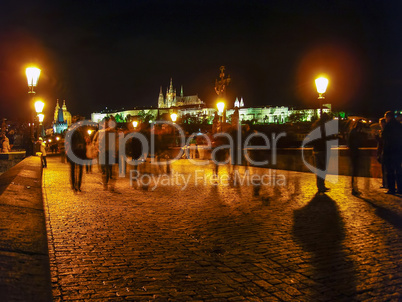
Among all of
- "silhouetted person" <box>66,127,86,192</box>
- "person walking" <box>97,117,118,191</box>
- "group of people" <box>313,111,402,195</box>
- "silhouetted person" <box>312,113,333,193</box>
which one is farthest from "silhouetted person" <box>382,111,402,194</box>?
"silhouetted person" <box>66,127,86,192</box>

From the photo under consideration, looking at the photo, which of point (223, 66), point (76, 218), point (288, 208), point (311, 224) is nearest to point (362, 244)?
point (311, 224)

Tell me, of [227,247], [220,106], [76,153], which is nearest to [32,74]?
[76,153]

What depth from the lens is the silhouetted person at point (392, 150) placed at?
941 centimetres

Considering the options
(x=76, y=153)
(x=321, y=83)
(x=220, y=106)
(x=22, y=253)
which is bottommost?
(x=22, y=253)

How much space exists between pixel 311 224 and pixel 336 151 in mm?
7505

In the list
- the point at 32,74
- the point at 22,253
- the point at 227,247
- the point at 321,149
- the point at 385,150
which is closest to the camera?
the point at 22,253

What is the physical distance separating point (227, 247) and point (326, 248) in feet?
4.11

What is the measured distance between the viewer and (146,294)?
11.9 feet

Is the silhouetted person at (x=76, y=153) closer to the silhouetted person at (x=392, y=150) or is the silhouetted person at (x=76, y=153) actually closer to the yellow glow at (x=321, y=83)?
the yellow glow at (x=321, y=83)

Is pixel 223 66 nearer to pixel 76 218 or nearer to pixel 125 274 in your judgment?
pixel 76 218

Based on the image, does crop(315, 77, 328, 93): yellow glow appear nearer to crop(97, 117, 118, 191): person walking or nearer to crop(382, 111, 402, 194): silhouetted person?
crop(382, 111, 402, 194): silhouetted person

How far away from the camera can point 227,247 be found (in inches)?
Answer: 205

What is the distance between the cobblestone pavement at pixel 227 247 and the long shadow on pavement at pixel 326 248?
0.5 inches

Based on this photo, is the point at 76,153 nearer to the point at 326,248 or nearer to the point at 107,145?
the point at 107,145
